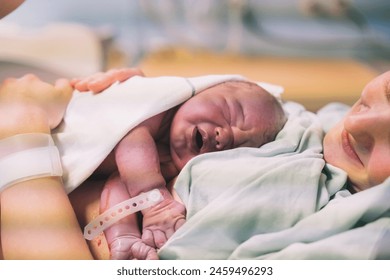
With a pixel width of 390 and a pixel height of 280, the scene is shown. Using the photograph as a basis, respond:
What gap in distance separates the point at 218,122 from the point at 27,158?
0.98 feet

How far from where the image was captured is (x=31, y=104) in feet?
2.68

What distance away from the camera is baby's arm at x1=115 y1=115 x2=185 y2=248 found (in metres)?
0.74

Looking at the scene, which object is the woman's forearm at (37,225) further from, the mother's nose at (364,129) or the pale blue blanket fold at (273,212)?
the mother's nose at (364,129)

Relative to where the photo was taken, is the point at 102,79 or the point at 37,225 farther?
the point at 102,79

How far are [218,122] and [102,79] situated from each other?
0.21 metres

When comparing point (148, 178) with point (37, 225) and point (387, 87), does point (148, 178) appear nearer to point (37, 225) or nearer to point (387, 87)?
point (37, 225)

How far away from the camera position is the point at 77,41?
33.6 inches

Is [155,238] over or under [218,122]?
under

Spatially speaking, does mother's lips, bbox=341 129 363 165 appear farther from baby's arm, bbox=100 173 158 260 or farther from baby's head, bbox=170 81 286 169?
baby's arm, bbox=100 173 158 260

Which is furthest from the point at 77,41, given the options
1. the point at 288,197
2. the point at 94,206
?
the point at 288,197

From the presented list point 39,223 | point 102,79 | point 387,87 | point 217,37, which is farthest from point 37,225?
point 387,87

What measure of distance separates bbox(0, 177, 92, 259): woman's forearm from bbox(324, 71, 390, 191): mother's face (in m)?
0.42

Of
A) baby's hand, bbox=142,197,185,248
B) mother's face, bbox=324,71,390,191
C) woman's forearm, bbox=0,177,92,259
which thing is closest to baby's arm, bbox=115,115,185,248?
baby's hand, bbox=142,197,185,248

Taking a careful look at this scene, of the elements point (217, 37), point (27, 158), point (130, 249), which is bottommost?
point (130, 249)
